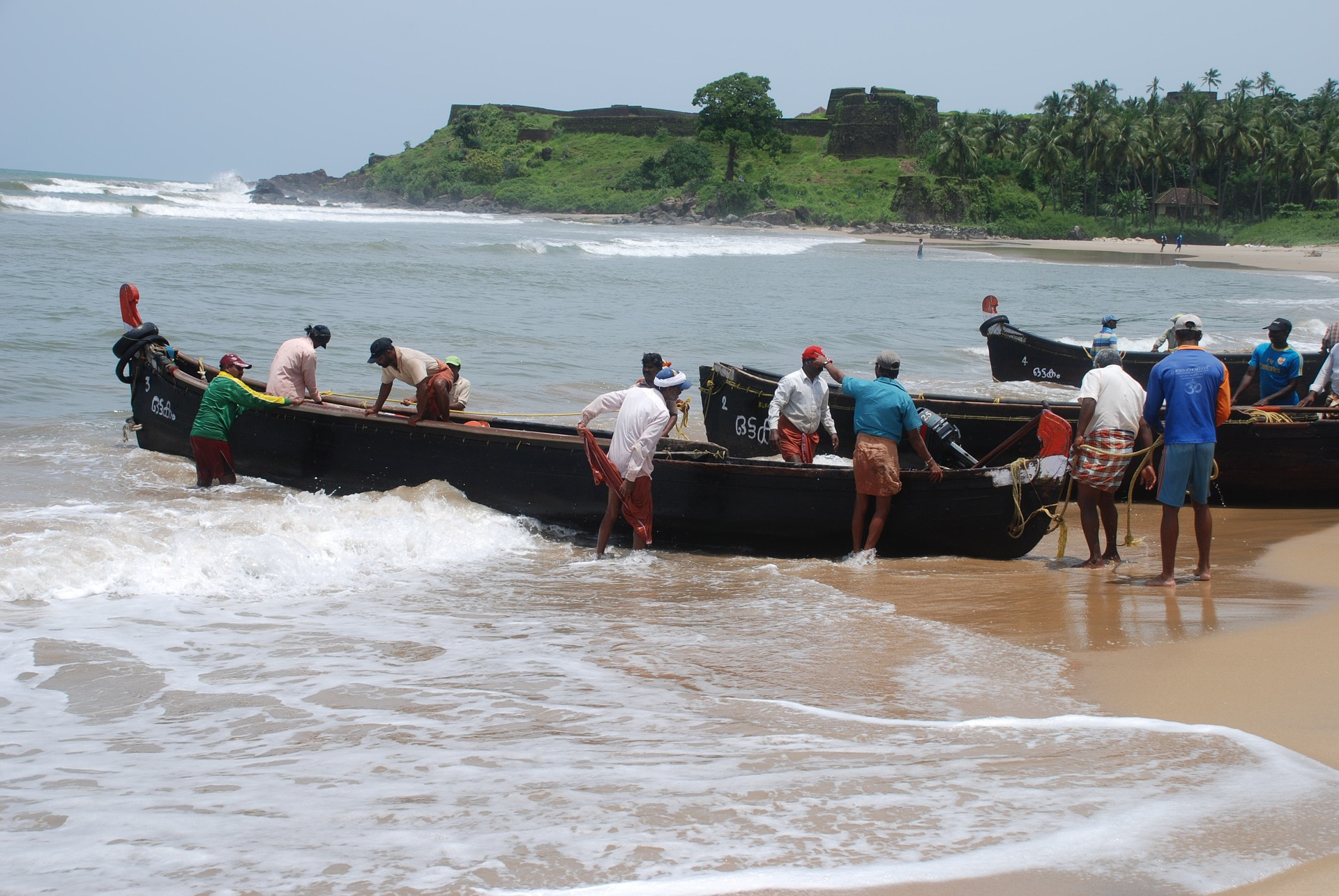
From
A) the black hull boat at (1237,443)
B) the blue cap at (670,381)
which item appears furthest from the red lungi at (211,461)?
the black hull boat at (1237,443)

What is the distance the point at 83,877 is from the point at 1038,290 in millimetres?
37300

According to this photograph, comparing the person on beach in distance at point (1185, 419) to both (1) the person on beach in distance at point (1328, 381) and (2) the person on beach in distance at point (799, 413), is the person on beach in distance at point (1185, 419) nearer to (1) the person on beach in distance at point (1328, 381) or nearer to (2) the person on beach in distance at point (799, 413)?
(2) the person on beach in distance at point (799, 413)

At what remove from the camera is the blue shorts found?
20.9 ft

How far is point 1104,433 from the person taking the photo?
7004 mm

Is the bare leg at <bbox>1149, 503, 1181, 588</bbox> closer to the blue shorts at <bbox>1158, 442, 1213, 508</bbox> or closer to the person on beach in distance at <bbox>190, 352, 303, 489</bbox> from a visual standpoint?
the blue shorts at <bbox>1158, 442, 1213, 508</bbox>

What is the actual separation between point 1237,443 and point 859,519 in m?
3.96

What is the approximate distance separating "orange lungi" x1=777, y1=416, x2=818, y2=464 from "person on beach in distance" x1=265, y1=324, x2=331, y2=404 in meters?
4.18

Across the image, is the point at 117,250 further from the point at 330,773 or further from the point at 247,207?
the point at 247,207

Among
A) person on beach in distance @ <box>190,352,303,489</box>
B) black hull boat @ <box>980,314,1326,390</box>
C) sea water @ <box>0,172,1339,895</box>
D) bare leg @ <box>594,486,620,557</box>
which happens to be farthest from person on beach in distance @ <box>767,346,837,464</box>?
black hull boat @ <box>980,314,1326,390</box>

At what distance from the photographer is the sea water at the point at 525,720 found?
10.9ft

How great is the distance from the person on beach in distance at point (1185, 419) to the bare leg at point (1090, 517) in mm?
649

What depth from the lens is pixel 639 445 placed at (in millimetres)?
7523

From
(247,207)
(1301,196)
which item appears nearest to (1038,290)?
(1301,196)

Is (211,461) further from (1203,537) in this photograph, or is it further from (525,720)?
(1203,537)
